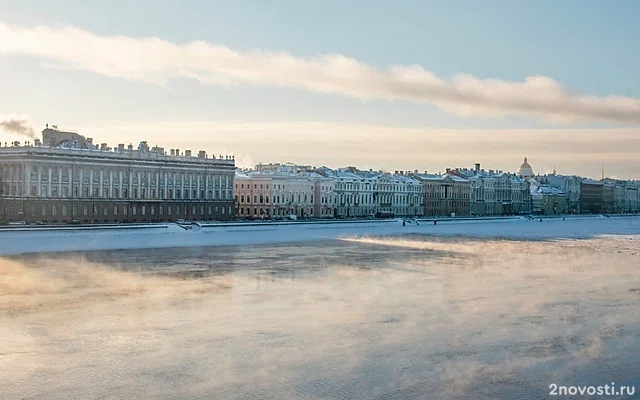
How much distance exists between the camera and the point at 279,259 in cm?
4466

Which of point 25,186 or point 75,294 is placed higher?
point 25,186

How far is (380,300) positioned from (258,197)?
235 feet

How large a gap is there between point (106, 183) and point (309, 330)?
56692 millimetres

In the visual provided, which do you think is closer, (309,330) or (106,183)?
(309,330)

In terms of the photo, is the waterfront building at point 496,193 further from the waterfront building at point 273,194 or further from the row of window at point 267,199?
the row of window at point 267,199

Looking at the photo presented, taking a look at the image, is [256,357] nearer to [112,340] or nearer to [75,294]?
[112,340]

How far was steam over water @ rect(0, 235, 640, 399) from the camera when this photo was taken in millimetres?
16922

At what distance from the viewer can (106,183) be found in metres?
75.8

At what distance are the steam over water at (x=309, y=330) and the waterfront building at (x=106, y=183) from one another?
28891 mm

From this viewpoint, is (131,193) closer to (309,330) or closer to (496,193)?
(309,330)

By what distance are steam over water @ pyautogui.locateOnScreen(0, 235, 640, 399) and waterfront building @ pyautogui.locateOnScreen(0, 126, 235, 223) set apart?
94.8 ft

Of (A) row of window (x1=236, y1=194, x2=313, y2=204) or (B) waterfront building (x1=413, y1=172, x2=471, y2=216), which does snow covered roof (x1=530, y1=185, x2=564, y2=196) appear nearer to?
(B) waterfront building (x1=413, y1=172, x2=471, y2=216)

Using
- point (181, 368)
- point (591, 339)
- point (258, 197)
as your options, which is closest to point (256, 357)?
point (181, 368)

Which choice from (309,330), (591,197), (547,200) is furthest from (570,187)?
(309,330)
